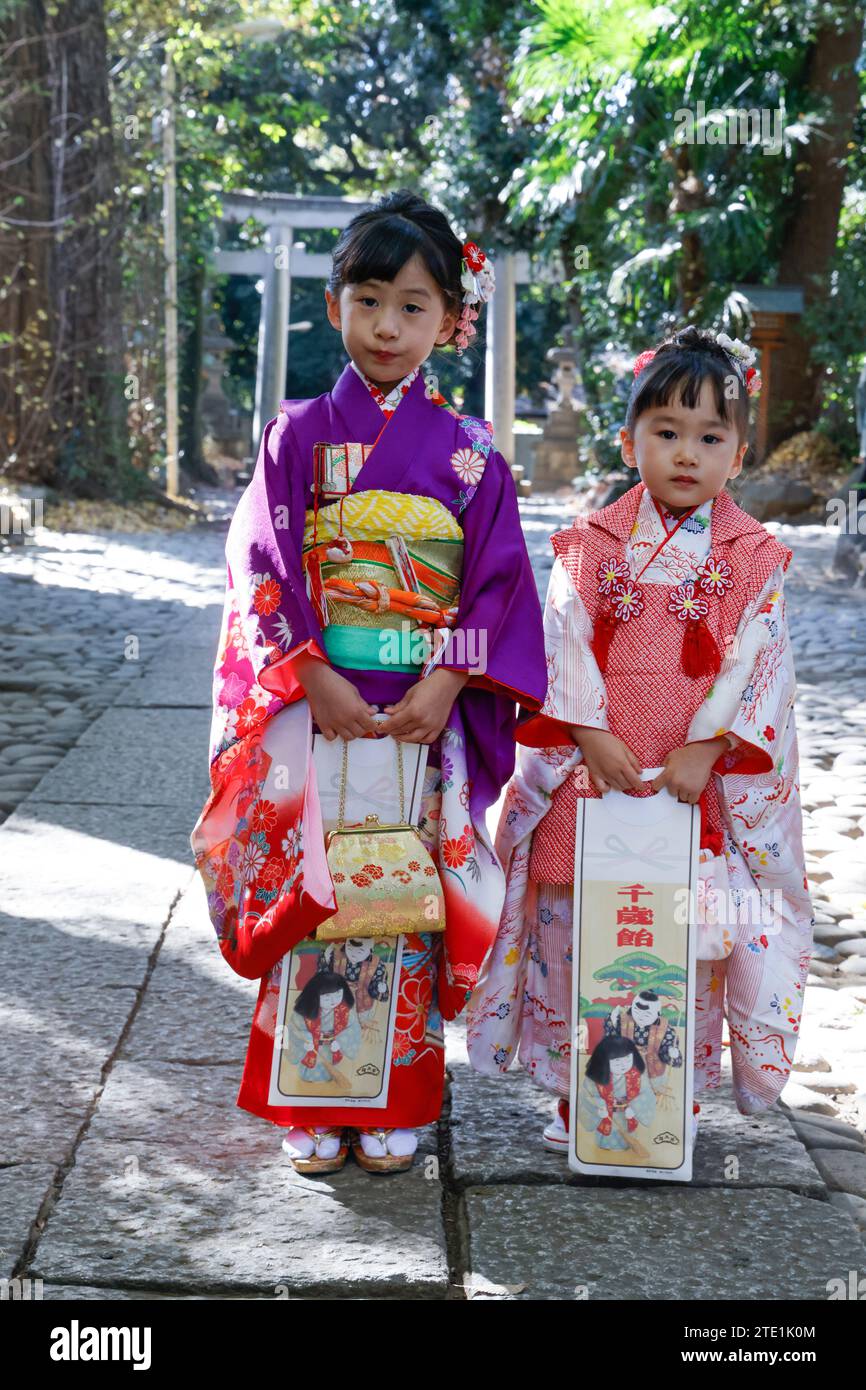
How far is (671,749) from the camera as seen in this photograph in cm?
231

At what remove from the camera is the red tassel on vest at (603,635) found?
236 cm

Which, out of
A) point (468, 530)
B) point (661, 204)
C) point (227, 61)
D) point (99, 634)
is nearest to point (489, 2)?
point (227, 61)

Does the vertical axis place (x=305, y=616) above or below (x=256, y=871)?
above

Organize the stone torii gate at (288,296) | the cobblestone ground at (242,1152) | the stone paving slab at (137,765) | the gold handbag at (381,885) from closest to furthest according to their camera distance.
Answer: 1. the cobblestone ground at (242,1152)
2. the gold handbag at (381,885)
3. the stone paving slab at (137,765)
4. the stone torii gate at (288,296)

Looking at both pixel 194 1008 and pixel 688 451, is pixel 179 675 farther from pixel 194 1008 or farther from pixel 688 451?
pixel 688 451

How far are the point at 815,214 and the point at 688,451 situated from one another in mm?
11894

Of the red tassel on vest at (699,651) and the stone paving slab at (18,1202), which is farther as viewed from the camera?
the red tassel on vest at (699,651)

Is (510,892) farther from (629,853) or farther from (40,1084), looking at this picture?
(40,1084)

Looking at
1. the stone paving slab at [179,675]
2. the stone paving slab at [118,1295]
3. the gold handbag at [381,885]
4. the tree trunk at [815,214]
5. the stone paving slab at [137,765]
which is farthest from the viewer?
the tree trunk at [815,214]

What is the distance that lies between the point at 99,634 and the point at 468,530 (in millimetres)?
4976

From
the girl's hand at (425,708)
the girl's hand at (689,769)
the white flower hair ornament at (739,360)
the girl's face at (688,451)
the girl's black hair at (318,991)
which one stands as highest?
the white flower hair ornament at (739,360)

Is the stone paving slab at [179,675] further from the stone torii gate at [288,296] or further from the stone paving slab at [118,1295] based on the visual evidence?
the stone torii gate at [288,296]

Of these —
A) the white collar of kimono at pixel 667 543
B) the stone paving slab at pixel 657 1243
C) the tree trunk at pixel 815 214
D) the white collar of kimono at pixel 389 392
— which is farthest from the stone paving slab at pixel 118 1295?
the tree trunk at pixel 815 214

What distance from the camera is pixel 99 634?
7023mm
